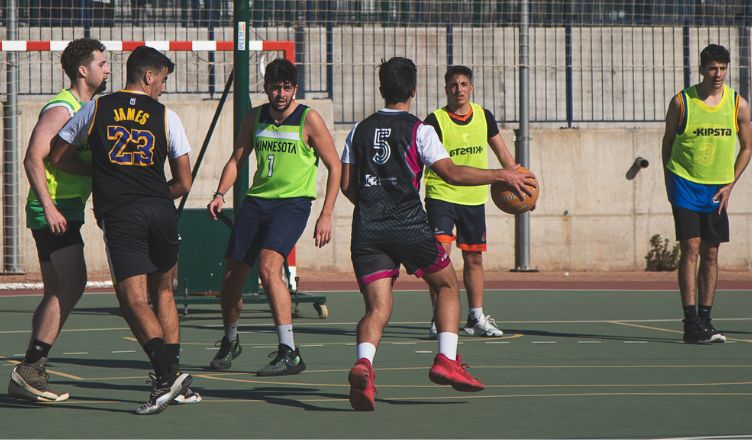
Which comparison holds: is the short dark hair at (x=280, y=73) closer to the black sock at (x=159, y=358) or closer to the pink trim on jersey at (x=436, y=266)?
the pink trim on jersey at (x=436, y=266)

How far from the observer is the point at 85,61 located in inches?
323

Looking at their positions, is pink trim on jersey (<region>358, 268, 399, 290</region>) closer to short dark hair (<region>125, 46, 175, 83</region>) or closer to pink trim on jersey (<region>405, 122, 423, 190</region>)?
pink trim on jersey (<region>405, 122, 423, 190</region>)

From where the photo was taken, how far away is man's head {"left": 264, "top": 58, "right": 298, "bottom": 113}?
9211 millimetres

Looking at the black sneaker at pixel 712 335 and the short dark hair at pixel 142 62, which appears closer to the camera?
the short dark hair at pixel 142 62

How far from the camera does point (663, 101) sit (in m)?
22.1

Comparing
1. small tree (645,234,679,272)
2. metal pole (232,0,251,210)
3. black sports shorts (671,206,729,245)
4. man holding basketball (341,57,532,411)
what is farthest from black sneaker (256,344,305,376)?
small tree (645,234,679,272)

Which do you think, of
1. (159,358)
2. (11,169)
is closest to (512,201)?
(159,358)

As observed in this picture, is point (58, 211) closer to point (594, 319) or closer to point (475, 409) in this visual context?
point (475, 409)

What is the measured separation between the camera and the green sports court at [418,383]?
684 centimetres

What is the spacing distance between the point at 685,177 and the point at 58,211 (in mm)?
5320

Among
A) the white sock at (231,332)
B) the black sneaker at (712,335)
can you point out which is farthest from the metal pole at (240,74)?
the black sneaker at (712,335)

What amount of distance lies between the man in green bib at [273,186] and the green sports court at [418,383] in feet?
1.95

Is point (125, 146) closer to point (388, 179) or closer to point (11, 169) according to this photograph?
point (388, 179)

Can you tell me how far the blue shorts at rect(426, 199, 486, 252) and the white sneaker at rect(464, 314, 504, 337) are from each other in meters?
0.58
